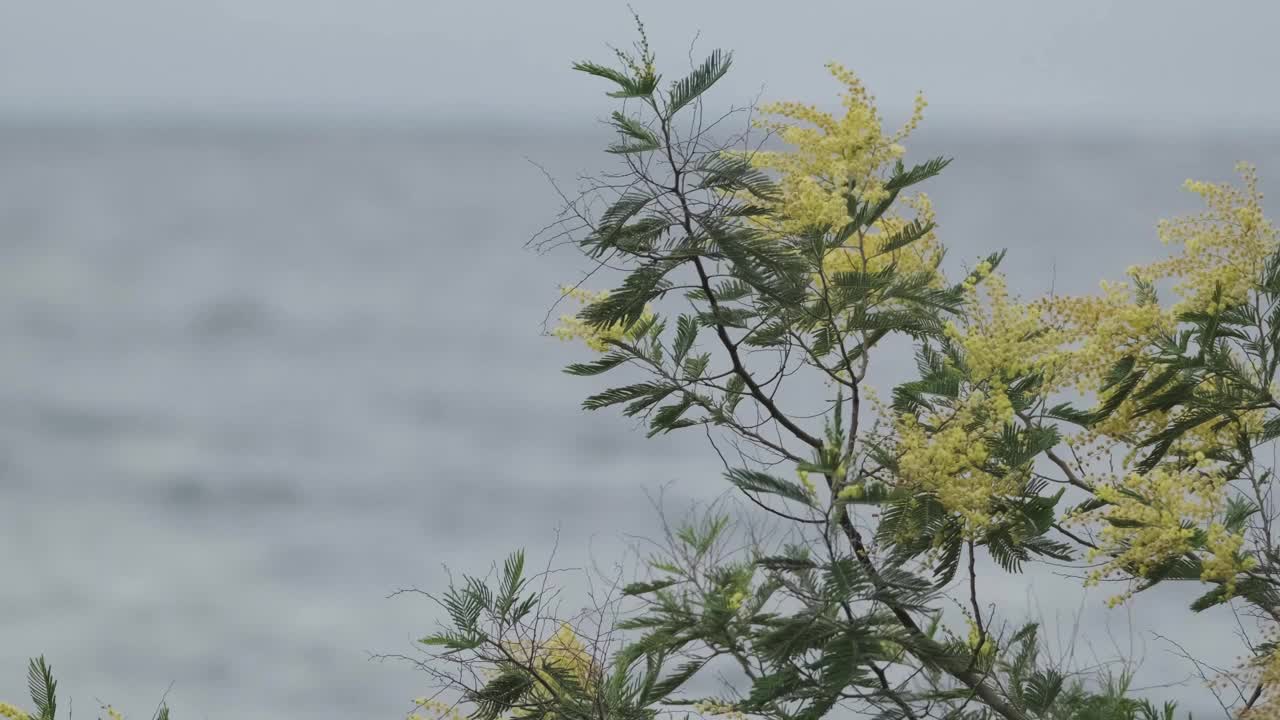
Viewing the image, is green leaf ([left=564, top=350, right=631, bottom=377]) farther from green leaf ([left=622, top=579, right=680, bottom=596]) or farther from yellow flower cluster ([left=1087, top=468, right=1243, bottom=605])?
yellow flower cluster ([left=1087, top=468, right=1243, bottom=605])

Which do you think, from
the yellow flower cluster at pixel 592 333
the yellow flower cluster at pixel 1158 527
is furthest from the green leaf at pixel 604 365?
the yellow flower cluster at pixel 1158 527

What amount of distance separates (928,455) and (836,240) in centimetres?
123

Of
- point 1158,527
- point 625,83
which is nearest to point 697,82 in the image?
point 625,83

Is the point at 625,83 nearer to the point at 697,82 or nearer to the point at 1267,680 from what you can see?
the point at 697,82

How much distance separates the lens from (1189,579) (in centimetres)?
677

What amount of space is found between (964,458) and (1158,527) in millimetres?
910

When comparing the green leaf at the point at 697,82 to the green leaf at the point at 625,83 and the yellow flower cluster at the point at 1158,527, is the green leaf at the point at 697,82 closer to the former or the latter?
the green leaf at the point at 625,83

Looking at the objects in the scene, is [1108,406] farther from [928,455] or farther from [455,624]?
[455,624]

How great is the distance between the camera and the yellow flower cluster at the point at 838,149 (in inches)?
286

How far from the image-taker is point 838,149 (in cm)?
738

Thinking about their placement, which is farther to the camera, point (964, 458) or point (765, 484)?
point (964, 458)

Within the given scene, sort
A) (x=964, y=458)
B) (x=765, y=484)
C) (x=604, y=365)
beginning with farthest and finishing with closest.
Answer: (x=604, y=365) < (x=964, y=458) < (x=765, y=484)

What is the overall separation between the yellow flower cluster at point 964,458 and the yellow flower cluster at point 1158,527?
468 mm

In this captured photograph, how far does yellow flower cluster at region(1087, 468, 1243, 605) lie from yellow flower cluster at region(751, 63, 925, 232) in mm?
1781
